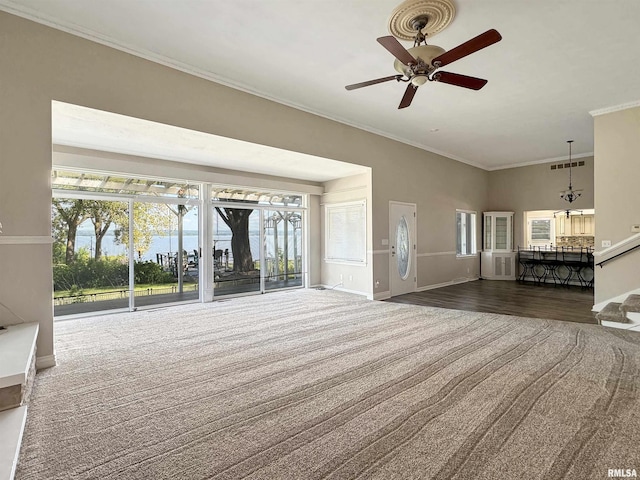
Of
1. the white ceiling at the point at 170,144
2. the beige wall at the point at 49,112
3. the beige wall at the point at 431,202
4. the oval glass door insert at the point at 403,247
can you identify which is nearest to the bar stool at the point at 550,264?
the beige wall at the point at 431,202

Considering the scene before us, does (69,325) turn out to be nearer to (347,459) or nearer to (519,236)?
(347,459)

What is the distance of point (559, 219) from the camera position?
10.1 m

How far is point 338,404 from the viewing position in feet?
8.30

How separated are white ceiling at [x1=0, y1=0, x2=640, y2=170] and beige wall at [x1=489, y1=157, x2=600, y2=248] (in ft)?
11.4

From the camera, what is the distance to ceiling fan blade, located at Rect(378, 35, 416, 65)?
2.72 meters

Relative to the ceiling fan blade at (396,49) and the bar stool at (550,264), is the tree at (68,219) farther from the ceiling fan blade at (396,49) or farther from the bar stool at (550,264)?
the bar stool at (550,264)

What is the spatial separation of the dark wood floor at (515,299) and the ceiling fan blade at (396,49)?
4.46m

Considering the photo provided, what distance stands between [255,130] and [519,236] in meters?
8.65

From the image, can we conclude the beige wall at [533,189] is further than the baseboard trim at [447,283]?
Yes

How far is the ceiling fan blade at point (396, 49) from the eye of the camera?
272 cm

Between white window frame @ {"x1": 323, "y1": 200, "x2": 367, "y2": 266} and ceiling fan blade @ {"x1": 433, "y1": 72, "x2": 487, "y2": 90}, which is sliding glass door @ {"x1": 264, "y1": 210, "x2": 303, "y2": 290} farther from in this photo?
ceiling fan blade @ {"x1": 433, "y1": 72, "x2": 487, "y2": 90}

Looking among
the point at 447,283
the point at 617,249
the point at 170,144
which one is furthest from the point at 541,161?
the point at 170,144

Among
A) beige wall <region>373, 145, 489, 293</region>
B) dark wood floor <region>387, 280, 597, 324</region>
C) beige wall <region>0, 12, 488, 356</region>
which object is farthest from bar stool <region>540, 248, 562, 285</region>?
beige wall <region>0, 12, 488, 356</region>

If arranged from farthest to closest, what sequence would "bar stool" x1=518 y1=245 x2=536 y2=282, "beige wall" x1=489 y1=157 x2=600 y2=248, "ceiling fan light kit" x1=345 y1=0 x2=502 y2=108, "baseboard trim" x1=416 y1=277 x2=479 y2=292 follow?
"bar stool" x1=518 y1=245 x2=536 y2=282 → "beige wall" x1=489 y1=157 x2=600 y2=248 → "baseboard trim" x1=416 y1=277 x2=479 y2=292 → "ceiling fan light kit" x1=345 y1=0 x2=502 y2=108
